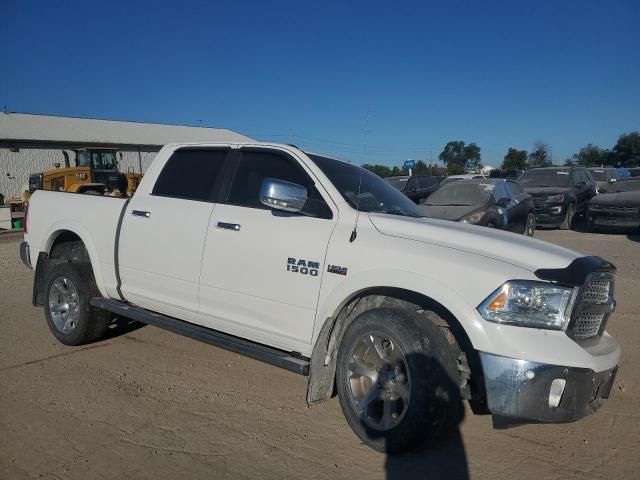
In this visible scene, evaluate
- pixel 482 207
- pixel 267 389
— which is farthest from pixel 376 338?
pixel 482 207

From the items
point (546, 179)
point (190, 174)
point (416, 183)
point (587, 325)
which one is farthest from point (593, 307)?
point (416, 183)

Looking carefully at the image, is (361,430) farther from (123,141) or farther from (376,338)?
(123,141)

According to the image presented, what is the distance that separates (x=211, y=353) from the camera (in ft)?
17.4

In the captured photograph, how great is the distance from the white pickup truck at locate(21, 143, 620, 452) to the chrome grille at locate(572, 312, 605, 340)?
1cm

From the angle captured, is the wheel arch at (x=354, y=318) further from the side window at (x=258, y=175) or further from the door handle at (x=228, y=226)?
the door handle at (x=228, y=226)

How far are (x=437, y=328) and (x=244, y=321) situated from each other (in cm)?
149

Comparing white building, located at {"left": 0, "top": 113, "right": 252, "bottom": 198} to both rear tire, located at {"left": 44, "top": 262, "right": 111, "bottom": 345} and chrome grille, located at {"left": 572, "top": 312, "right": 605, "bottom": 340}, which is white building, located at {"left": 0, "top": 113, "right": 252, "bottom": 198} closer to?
rear tire, located at {"left": 44, "top": 262, "right": 111, "bottom": 345}

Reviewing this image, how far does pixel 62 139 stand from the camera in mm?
40250

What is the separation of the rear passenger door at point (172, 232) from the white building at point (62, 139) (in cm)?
2998

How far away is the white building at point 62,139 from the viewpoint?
36688 millimetres

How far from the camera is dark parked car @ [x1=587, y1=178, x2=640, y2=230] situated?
13900 mm

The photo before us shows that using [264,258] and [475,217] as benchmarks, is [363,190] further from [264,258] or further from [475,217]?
[475,217]

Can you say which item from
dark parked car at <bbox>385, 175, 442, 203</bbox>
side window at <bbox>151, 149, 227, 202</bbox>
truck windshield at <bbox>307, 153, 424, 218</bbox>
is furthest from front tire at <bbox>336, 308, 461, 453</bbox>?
dark parked car at <bbox>385, 175, 442, 203</bbox>

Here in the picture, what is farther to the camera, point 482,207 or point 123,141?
point 123,141
